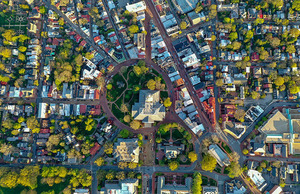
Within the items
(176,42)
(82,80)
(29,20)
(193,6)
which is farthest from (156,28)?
(29,20)

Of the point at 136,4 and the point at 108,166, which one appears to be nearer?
the point at 108,166

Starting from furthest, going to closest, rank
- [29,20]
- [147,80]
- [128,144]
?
[29,20] < [147,80] < [128,144]

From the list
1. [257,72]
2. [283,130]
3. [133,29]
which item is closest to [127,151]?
[133,29]

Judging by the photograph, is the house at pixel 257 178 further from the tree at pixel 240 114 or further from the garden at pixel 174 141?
the garden at pixel 174 141

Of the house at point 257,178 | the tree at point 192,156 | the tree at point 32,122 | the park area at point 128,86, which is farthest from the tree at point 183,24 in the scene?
the tree at point 32,122

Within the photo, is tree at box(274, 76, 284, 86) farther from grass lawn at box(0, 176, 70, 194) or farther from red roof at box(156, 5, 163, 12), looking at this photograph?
grass lawn at box(0, 176, 70, 194)

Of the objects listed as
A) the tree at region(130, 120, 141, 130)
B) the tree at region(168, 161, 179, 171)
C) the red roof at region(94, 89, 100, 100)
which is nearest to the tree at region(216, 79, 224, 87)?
the tree at region(168, 161, 179, 171)

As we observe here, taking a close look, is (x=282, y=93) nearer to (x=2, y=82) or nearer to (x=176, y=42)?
(x=176, y=42)
